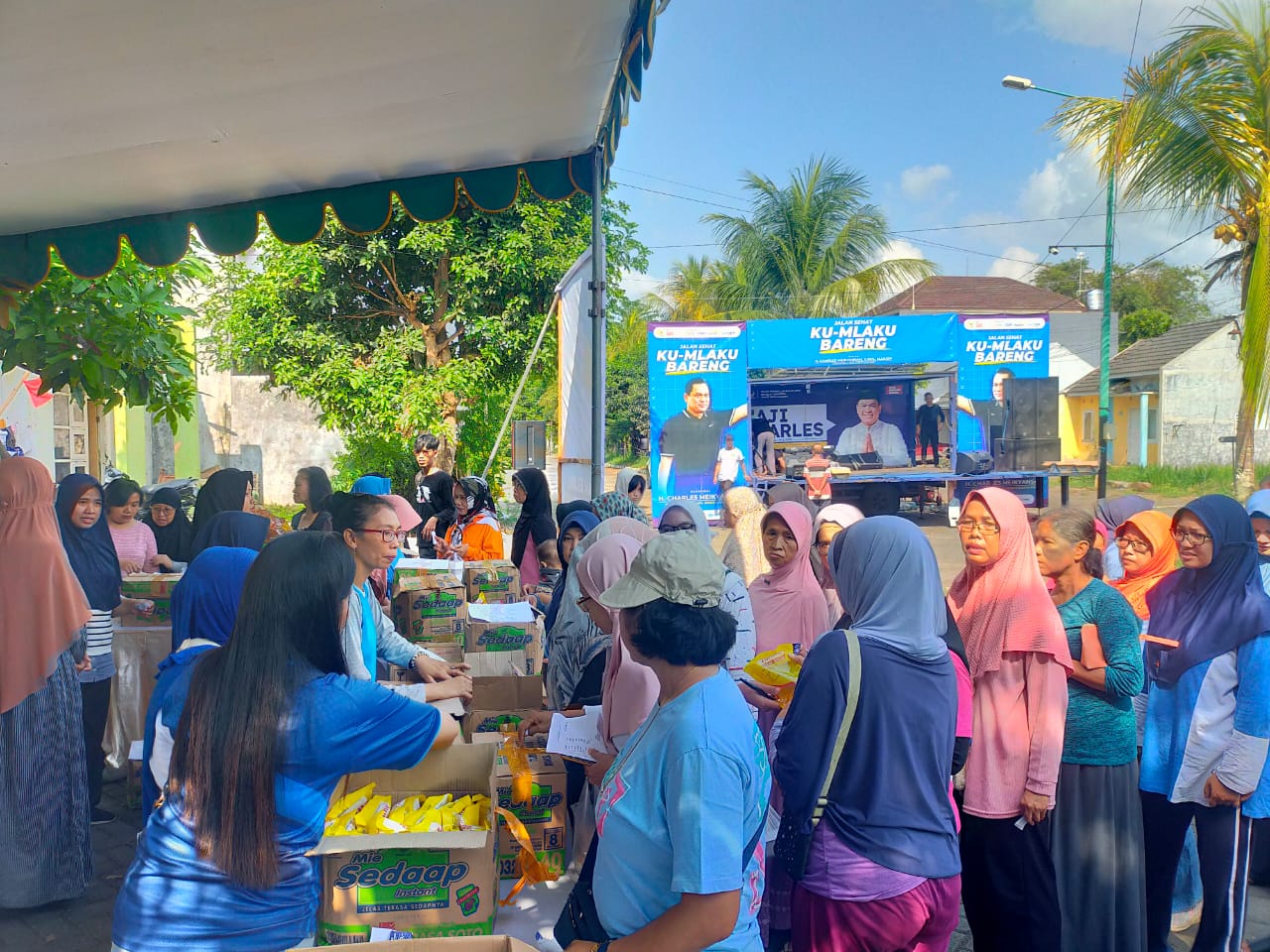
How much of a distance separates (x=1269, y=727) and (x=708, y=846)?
2512 mm

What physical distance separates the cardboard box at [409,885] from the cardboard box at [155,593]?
323cm

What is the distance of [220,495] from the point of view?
19.9ft

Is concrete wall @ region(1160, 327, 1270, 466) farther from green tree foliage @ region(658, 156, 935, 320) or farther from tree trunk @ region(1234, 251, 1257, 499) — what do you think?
tree trunk @ region(1234, 251, 1257, 499)

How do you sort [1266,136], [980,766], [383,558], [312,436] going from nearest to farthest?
[980,766] < [383,558] < [1266,136] < [312,436]

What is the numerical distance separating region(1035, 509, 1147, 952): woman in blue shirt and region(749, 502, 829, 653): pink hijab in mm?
1111

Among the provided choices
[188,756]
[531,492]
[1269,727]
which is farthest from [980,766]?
[531,492]

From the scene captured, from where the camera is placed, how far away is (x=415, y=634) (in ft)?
14.9

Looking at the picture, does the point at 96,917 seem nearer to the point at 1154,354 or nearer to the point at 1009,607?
the point at 1009,607

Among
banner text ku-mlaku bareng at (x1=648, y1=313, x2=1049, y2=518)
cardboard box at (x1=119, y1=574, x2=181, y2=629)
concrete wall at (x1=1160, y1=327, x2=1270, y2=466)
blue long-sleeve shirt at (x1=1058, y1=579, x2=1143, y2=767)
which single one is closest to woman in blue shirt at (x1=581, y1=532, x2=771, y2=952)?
blue long-sleeve shirt at (x1=1058, y1=579, x2=1143, y2=767)

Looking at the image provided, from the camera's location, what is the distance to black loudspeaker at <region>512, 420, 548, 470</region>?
1285 cm

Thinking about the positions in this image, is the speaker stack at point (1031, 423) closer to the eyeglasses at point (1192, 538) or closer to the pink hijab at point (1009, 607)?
the eyeglasses at point (1192, 538)

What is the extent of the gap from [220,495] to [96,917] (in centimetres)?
291

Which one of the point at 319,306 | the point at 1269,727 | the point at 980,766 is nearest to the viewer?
the point at 980,766

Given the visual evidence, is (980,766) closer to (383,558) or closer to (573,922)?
(573,922)
